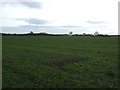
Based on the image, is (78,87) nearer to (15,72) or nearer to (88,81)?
(88,81)

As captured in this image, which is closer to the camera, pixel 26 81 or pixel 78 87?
pixel 78 87

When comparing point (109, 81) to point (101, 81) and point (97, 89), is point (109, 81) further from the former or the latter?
point (97, 89)

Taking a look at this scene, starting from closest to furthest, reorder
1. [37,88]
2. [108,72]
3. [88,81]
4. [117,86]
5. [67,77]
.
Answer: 1. [37,88]
2. [117,86]
3. [88,81]
4. [67,77]
5. [108,72]

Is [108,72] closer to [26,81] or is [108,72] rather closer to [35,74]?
[35,74]

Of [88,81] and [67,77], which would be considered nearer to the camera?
[88,81]

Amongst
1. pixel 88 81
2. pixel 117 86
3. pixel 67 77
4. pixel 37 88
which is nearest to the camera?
pixel 37 88

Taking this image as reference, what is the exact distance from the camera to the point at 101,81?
10883mm

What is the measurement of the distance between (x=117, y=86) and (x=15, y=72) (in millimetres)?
6463

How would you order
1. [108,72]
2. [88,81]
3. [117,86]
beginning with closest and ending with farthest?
[117,86]
[88,81]
[108,72]

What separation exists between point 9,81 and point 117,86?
5.77 m

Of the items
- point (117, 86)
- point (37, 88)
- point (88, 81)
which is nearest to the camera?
point (37, 88)

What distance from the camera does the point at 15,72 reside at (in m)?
12.5

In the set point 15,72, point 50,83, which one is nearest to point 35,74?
point 15,72

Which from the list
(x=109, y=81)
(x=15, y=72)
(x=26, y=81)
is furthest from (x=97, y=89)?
(x=15, y=72)
